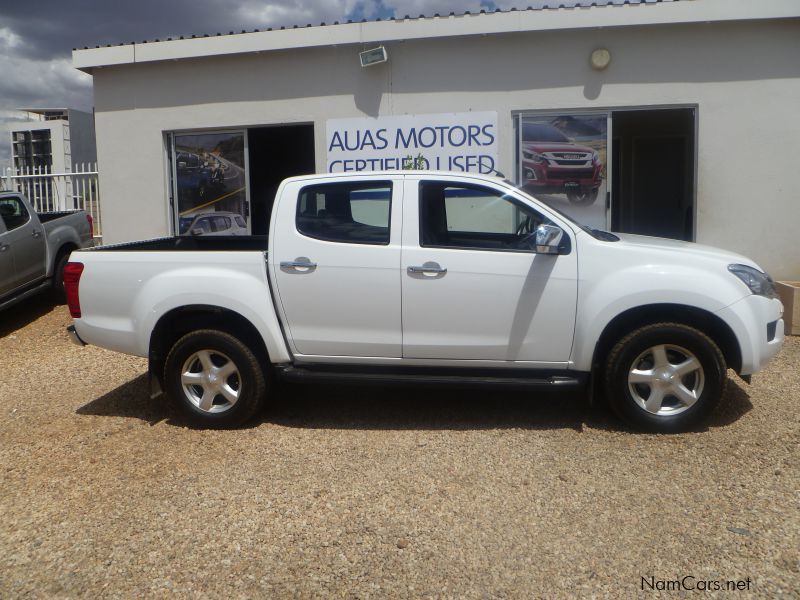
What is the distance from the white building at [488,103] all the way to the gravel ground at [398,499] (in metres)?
4.11

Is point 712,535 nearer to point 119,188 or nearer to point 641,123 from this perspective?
point 119,188

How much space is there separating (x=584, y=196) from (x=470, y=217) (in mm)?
4965

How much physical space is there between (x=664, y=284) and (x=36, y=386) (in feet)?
18.9

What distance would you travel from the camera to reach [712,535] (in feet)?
12.0

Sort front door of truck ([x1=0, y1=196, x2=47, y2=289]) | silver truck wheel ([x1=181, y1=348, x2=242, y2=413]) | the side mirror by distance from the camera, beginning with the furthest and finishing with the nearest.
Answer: front door of truck ([x1=0, y1=196, x2=47, y2=289])
silver truck wheel ([x1=181, y1=348, x2=242, y2=413])
the side mirror

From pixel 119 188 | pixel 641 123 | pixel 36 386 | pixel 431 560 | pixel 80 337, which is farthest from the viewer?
pixel 641 123

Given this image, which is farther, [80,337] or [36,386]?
[36,386]

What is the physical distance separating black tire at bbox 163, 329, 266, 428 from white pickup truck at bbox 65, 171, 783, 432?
0.01m

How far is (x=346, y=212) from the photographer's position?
542 centimetres

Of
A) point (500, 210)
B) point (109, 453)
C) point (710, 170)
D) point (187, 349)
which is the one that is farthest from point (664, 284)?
point (710, 170)

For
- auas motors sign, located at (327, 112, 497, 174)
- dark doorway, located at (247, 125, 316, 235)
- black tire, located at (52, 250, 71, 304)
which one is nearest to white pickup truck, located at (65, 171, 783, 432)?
auas motors sign, located at (327, 112, 497, 174)

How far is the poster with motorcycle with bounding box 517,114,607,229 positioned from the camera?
9766 millimetres

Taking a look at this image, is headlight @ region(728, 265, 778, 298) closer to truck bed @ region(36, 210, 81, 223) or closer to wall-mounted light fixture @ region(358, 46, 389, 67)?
wall-mounted light fixture @ region(358, 46, 389, 67)

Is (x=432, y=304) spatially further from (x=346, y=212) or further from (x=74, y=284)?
(x=74, y=284)
